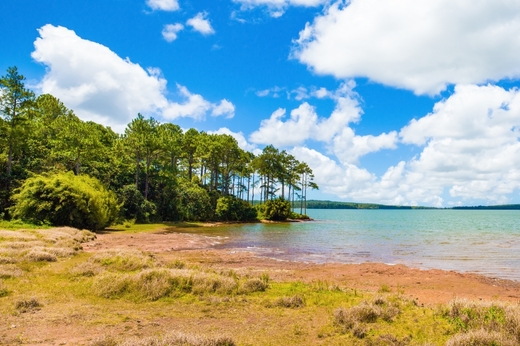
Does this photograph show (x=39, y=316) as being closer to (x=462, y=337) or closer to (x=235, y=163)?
(x=462, y=337)

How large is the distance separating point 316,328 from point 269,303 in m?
2.35

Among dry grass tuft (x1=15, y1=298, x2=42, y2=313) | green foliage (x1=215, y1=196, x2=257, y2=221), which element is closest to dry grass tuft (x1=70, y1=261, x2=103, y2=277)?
dry grass tuft (x1=15, y1=298, x2=42, y2=313)

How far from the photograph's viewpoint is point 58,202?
3497cm

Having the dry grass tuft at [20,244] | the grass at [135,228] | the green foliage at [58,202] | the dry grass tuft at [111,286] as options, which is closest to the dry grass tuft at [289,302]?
the dry grass tuft at [111,286]

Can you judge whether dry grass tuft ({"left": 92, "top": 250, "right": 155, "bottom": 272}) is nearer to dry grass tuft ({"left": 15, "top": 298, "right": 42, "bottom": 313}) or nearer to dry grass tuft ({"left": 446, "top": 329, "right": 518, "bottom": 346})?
dry grass tuft ({"left": 15, "top": 298, "right": 42, "bottom": 313})

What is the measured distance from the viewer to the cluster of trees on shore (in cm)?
4103

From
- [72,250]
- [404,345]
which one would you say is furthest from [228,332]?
[72,250]

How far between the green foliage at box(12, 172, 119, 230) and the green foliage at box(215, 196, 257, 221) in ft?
109

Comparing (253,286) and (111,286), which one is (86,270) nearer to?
(111,286)

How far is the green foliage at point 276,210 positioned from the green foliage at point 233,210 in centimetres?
315

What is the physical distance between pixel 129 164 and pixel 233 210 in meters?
23.4

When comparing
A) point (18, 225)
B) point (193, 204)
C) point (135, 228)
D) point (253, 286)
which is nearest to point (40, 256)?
point (253, 286)

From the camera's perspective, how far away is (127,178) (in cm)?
5831

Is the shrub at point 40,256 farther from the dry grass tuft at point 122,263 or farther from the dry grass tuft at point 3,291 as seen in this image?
the dry grass tuft at point 3,291
